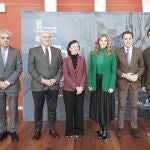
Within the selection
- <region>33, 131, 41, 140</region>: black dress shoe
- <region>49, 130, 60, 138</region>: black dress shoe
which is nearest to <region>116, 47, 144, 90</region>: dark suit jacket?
<region>49, 130, 60, 138</region>: black dress shoe

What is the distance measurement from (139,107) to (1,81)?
261 centimetres

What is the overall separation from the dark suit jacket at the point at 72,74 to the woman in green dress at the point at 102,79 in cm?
14

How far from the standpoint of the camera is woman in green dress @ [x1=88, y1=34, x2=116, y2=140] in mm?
4168

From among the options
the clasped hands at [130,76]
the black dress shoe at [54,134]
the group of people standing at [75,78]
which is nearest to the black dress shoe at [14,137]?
the group of people standing at [75,78]

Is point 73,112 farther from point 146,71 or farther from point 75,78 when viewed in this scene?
point 146,71

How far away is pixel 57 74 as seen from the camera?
14.1 ft

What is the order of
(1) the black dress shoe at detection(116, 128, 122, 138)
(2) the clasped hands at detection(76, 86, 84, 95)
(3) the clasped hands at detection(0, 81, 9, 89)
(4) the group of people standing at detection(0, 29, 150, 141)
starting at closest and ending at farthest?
(3) the clasped hands at detection(0, 81, 9, 89) → (4) the group of people standing at detection(0, 29, 150, 141) → (2) the clasped hands at detection(76, 86, 84, 95) → (1) the black dress shoe at detection(116, 128, 122, 138)

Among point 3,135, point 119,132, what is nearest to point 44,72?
point 3,135

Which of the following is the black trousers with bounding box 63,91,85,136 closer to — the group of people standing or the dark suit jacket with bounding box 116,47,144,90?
the group of people standing

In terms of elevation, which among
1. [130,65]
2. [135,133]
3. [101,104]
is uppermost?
[130,65]

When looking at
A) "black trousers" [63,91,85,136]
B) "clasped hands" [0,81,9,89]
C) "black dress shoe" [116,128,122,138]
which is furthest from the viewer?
"black dress shoe" [116,128,122,138]

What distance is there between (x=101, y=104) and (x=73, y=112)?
0.46 meters

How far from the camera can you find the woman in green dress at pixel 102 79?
→ 4.17m

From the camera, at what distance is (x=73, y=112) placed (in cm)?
443
